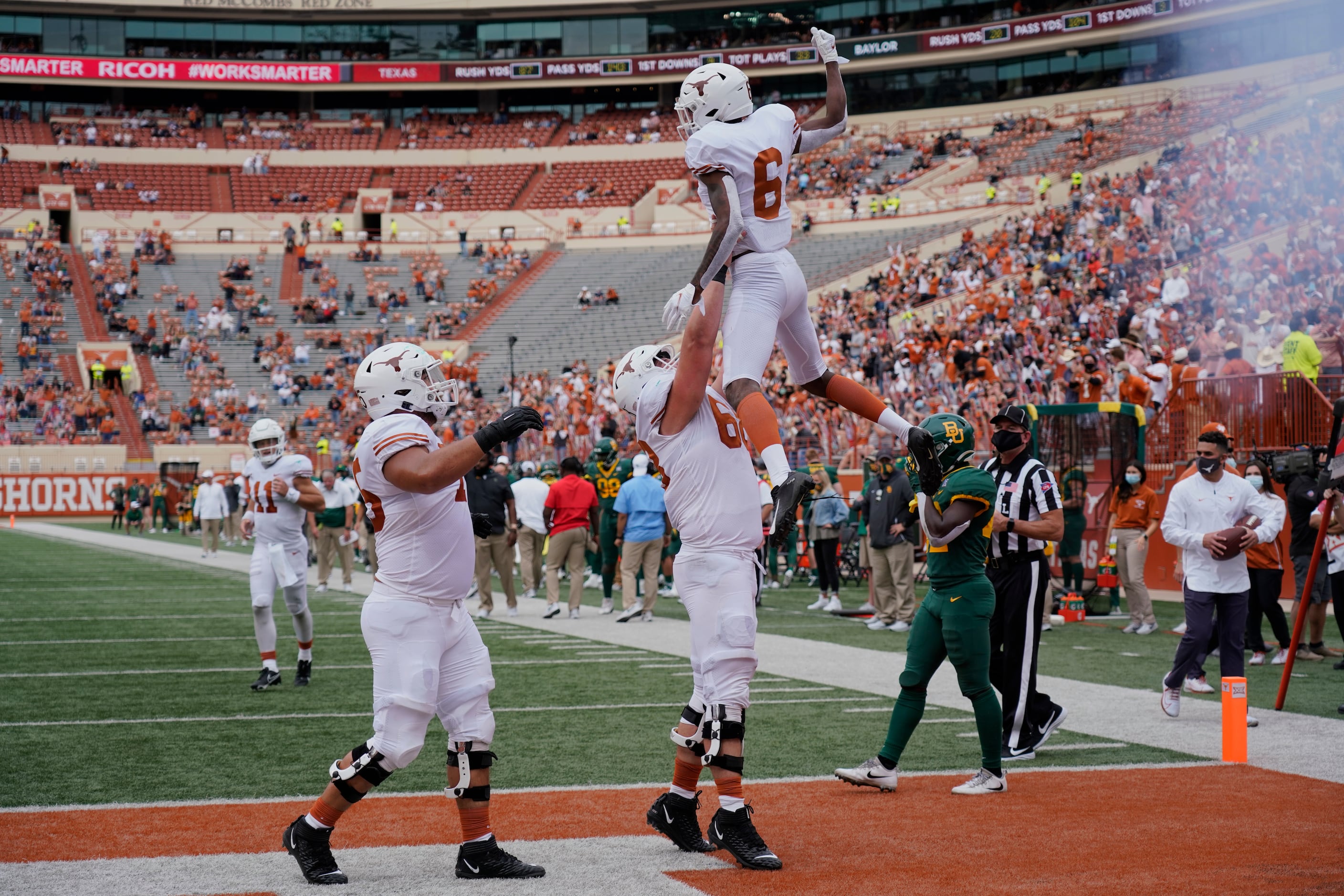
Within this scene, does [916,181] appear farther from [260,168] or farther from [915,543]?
[915,543]

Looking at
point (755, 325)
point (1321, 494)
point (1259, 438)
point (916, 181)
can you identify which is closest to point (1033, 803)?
point (755, 325)

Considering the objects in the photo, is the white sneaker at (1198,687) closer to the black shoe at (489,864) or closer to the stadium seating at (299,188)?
the black shoe at (489,864)

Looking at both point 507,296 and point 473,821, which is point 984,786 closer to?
point 473,821

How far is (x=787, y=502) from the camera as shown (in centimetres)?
572

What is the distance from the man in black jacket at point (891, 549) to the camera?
1503cm

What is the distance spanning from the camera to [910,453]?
636cm

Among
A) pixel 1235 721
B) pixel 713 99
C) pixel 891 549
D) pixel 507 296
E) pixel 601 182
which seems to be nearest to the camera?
pixel 713 99

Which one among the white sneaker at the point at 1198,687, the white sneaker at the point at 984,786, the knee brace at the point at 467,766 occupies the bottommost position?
the white sneaker at the point at 1198,687

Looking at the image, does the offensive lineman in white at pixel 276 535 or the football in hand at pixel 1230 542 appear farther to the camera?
the offensive lineman in white at pixel 276 535

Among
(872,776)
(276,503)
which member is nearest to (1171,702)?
→ (872,776)

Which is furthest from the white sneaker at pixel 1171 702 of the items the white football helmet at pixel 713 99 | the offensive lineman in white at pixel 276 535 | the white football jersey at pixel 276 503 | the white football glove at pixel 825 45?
the white football jersey at pixel 276 503

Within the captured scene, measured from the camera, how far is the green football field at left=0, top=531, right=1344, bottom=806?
24.8ft

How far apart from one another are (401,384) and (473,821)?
1751 mm

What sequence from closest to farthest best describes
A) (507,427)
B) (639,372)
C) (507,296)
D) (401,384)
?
(507,427)
(401,384)
(639,372)
(507,296)
